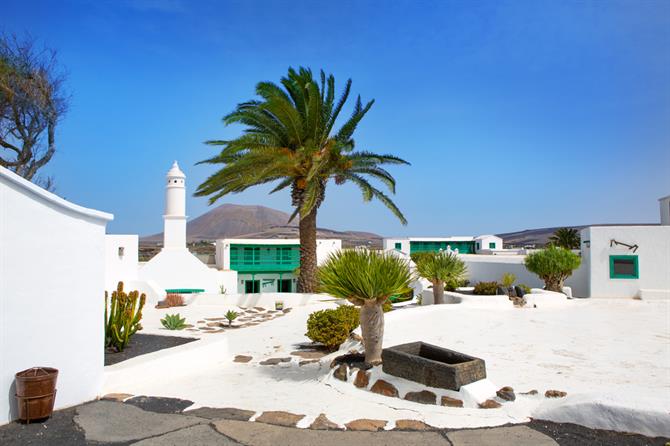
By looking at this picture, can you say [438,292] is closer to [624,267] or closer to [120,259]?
[624,267]

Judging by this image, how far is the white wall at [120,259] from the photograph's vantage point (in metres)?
20.8

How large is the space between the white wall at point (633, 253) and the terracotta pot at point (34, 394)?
65.0 ft

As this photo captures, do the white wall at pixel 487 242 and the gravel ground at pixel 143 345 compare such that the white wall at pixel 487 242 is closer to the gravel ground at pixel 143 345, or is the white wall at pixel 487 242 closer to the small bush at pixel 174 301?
the small bush at pixel 174 301

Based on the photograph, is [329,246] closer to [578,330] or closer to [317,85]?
[317,85]

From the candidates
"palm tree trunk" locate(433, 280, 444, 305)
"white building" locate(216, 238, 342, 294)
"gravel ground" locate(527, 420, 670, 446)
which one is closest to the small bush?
"palm tree trunk" locate(433, 280, 444, 305)

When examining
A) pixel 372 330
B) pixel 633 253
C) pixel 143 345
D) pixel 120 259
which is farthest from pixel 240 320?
pixel 633 253

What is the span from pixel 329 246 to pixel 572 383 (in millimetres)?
29968

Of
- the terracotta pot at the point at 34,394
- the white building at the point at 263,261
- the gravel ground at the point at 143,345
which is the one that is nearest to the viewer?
the terracotta pot at the point at 34,394

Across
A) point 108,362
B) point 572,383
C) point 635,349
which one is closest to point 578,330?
point 635,349

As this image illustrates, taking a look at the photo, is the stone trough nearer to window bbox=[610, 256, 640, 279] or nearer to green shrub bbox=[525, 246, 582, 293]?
green shrub bbox=[525, 246, 582, 293]

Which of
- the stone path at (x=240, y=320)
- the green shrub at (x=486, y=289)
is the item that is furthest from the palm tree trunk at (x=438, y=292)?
the stone path at (x=240, y=320)

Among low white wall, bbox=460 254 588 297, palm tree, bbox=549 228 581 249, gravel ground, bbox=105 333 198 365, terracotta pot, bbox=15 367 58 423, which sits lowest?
gravel ground, bbox=105 333 198 365

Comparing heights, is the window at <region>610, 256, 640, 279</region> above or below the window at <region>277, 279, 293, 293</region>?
above

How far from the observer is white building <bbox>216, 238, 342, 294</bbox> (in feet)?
119
